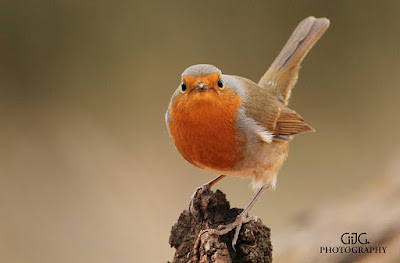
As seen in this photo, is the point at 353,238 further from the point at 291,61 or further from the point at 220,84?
the point at 220,84

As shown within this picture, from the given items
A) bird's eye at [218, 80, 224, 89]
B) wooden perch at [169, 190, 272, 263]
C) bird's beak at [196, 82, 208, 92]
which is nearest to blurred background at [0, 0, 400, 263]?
wooden perch at [169, 190, 272, 263]

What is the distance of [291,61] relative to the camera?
4652mm

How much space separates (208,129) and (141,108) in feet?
12.2

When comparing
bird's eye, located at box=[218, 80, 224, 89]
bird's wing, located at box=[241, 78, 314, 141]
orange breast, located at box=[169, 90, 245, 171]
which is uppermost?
bird's wing, located at box=[241, 78, 314, 141]

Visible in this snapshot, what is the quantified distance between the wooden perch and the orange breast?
22 cm

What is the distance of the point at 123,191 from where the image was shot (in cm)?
631

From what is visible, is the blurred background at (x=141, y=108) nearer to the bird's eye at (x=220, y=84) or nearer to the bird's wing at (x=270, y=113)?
the bird's wing at (x=270, y=113)

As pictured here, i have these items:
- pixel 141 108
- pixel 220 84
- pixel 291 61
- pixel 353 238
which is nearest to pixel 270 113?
pixel 220 84

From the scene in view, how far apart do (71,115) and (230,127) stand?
378 cm

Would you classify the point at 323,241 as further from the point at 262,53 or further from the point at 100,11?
the point at 100,11

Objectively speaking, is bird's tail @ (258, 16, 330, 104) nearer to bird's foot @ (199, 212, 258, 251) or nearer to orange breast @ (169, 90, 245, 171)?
orange breast @ (169, 90, 245, 171)

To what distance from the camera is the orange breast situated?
3256 mm

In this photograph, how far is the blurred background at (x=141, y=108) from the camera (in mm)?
6211

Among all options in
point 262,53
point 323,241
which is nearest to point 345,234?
point 323,241
